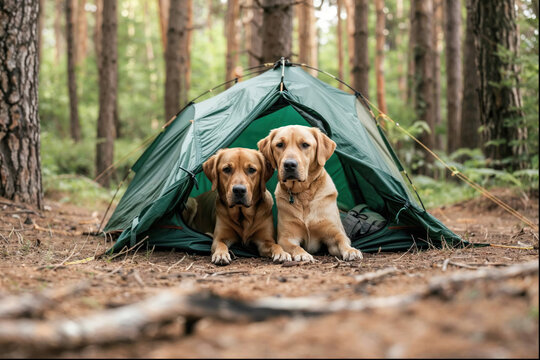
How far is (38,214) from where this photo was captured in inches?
221

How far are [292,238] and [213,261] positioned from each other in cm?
85

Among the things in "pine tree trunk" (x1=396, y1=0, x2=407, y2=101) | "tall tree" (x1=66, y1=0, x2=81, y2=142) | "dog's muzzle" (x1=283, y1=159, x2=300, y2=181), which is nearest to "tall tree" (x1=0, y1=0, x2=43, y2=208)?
"dog's muzzle" (x1=283, y1=159, x2=300, y2=181)

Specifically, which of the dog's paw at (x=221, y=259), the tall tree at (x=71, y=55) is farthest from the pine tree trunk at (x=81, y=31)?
the dog's paw at (x=221, y=259)

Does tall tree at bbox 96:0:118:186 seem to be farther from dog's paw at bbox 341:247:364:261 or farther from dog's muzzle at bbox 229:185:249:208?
dog's paw at bbox 341:247:364:261

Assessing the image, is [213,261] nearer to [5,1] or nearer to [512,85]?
[5,1]

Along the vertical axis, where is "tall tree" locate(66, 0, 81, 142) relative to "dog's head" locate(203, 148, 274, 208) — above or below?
above

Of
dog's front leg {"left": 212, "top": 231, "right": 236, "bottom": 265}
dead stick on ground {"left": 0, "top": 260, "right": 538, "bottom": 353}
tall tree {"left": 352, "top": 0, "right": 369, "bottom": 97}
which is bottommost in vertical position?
dog's front leg {"left": 212, "top": 231, "right": 236, "bottom": 265}

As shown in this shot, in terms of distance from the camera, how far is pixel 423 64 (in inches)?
454

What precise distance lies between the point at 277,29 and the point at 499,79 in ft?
11.6

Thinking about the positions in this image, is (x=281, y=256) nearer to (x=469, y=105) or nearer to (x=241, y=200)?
(x=241, y=200)

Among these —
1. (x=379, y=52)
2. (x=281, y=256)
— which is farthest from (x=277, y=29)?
(x=379, y=52)

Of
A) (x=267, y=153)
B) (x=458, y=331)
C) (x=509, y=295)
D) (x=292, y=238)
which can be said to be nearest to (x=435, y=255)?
(x=292, y=238)

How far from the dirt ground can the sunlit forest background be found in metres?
2.77

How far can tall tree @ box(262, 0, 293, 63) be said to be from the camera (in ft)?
23.7
